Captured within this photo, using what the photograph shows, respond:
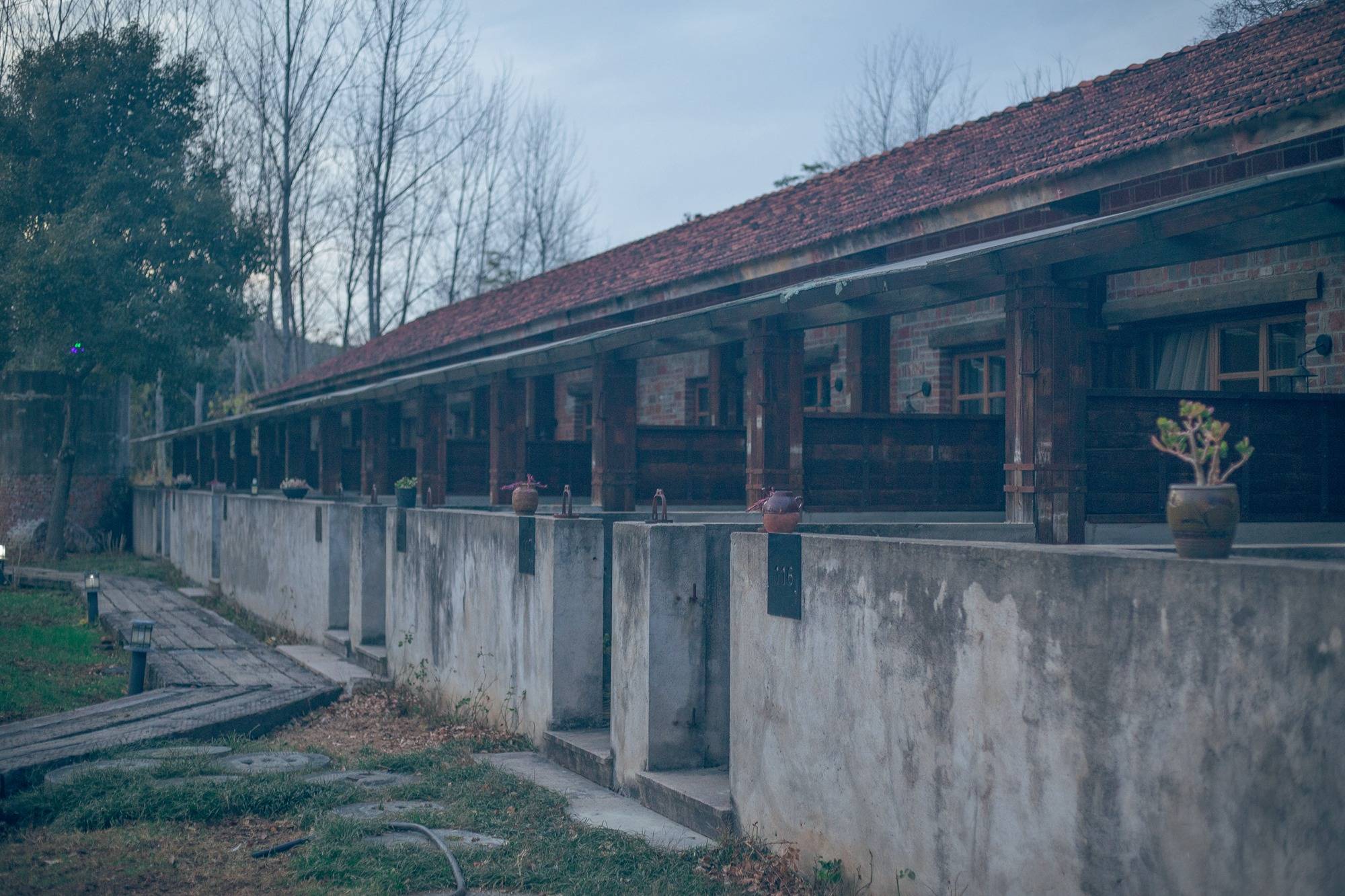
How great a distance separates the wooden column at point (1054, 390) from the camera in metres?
5.74

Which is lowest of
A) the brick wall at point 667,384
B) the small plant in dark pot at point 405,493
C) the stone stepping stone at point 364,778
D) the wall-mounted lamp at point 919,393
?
the stone stepping stone at point 364,778

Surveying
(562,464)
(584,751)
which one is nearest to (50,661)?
(562,464)

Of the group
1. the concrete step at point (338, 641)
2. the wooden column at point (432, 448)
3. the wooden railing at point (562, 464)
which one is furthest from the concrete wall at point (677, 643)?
the wooden column at point (432, 448)

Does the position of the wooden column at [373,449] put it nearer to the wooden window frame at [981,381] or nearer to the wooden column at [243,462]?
the wooden window frame at [981,381]

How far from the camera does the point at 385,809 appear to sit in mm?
5555

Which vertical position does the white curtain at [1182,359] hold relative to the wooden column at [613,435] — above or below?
above

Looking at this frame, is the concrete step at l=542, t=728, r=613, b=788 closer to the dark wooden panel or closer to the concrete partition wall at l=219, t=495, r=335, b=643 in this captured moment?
the concrete partition wall at l=219, t=495, r=335, b=643

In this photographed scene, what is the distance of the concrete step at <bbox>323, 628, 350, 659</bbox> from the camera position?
401 inches

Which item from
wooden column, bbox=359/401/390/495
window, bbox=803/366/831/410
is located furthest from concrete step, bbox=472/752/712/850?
window, bbox=803/366/831/410

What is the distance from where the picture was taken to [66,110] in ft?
62.6

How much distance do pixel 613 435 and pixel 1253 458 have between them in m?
4.19

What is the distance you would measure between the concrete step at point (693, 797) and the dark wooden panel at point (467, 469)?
239 inches

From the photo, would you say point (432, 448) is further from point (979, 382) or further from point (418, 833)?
point (418, 833)

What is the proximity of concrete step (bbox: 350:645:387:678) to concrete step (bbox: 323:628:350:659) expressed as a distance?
0.21 m
